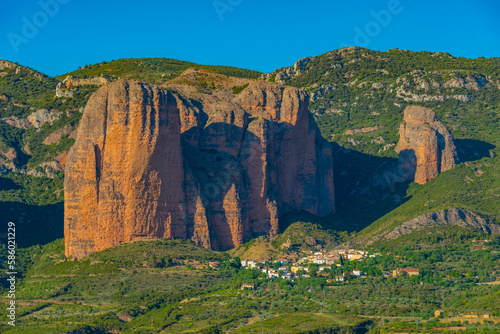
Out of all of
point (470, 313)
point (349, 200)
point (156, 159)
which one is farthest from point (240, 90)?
point (470, 313)

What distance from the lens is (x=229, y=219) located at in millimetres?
121000

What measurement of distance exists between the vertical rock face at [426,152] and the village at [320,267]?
20729 millimetres

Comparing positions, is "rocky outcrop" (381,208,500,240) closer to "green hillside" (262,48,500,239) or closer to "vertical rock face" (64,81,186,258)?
"green hillside" (262,48,500,239)

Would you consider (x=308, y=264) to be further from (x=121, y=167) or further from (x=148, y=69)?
(x=148, y=69)

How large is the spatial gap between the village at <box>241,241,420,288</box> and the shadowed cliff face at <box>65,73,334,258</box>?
235 inches

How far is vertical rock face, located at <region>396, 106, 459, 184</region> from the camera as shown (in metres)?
138

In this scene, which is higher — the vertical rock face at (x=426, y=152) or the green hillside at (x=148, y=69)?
the green hillside at (x=148, y=69)

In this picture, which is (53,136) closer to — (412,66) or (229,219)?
(229,219)

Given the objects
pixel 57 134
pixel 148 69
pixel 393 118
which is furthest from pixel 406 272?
pixel 148 69

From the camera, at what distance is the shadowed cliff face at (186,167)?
114 metres

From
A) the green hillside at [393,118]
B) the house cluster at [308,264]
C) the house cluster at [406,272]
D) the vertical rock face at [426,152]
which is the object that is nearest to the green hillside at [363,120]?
the green hillside at [393,118]

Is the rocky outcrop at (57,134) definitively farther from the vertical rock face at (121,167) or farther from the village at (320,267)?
the village at (320,267)

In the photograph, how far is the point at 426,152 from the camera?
13875cm

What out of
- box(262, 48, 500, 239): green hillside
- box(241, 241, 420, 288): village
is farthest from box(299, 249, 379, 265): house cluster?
box(262, 48, 500, 239): green hillside
